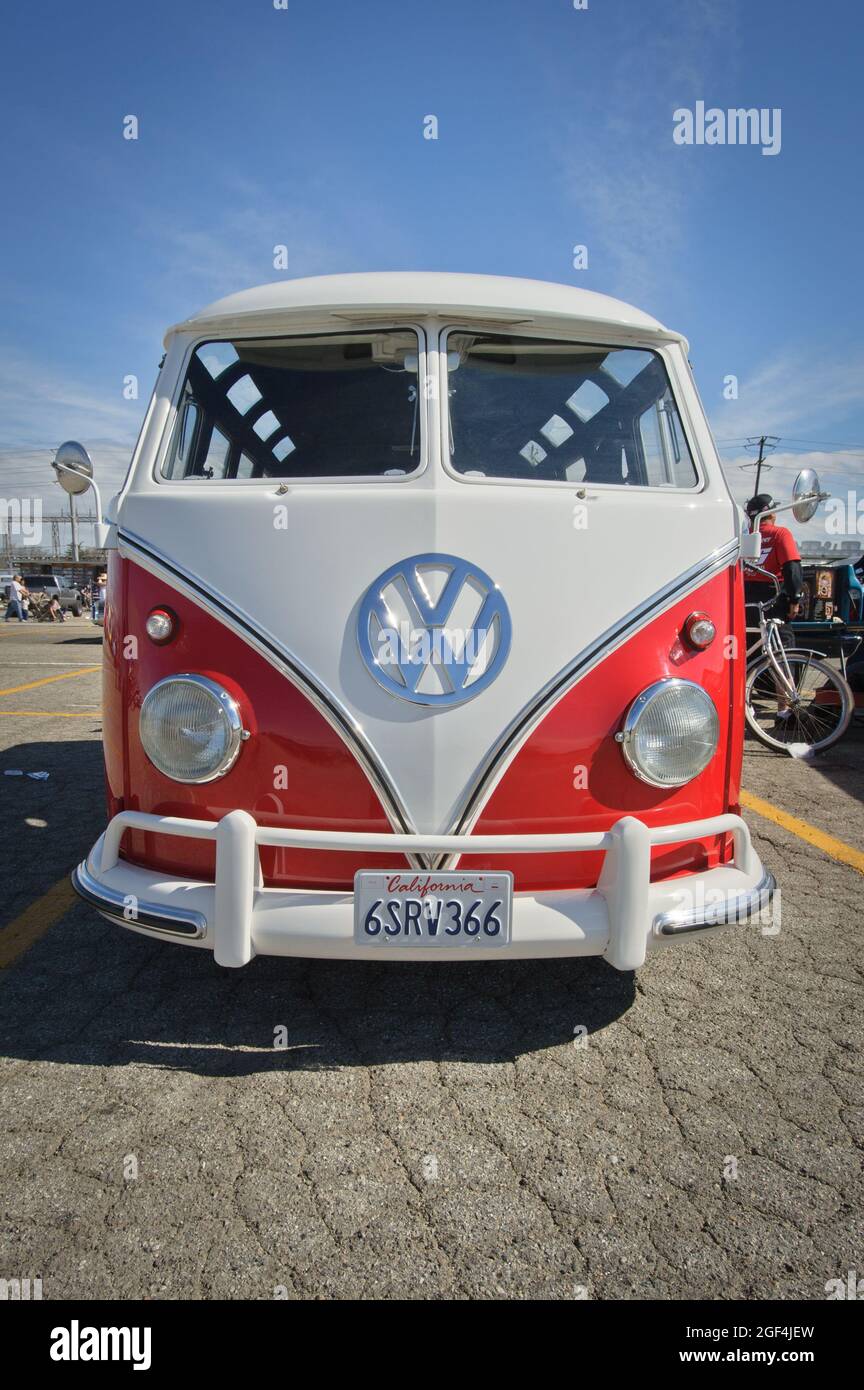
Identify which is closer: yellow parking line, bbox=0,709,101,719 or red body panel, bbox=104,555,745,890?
red body panel, bbox=104,555,745,890

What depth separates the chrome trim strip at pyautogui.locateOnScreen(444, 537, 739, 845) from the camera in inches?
79.8

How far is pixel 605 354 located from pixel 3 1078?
9.13 ft

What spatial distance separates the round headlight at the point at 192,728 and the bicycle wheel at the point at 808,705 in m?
→ 4.82

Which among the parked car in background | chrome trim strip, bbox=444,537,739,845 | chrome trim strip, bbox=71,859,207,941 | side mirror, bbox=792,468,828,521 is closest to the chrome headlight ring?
chrome trim strip, bbox=71,859,207,941

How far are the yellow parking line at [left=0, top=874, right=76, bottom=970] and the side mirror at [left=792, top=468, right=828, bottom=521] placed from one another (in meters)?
3.33

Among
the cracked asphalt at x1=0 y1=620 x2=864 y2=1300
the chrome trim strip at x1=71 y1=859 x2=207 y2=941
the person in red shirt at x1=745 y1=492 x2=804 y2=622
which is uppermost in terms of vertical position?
the person in red shirt at x1=745 y1=492 x2=804 y2=622

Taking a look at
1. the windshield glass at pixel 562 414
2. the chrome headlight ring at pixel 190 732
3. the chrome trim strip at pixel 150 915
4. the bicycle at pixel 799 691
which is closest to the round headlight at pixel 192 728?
the chrome headlight ring at pixel 190 732

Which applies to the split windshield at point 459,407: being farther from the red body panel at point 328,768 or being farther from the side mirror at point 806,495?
the side mirror at point 806,495

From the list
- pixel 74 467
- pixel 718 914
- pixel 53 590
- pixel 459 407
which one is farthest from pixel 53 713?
pixel 53 590

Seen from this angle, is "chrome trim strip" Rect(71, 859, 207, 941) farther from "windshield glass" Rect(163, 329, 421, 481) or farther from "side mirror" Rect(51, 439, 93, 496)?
"side mirror" Rect(51, 439, 93, 496)

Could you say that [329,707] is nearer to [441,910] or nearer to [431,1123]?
[441,910]

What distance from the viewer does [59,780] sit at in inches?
194
